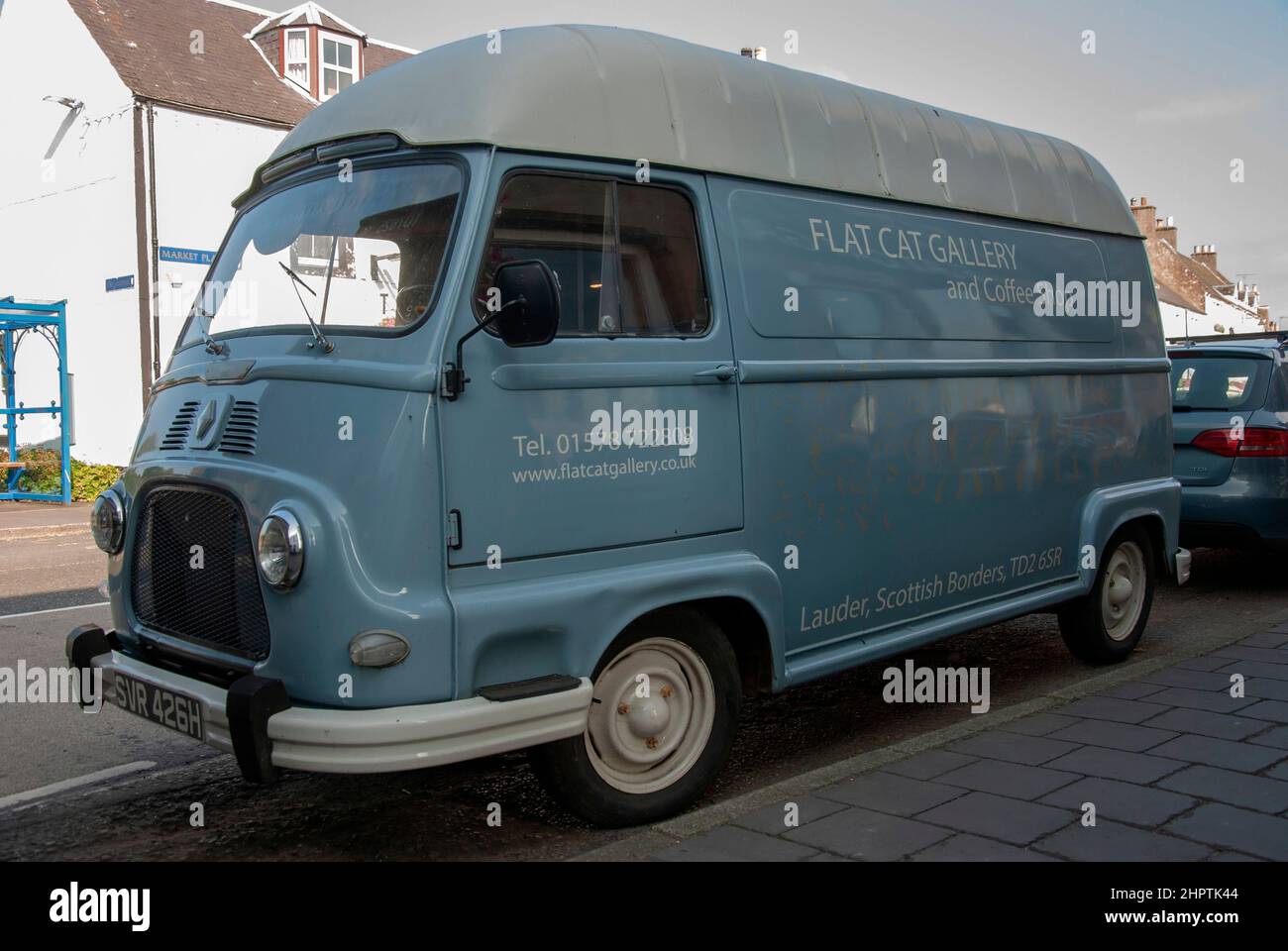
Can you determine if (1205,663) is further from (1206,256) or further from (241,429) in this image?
(1206,256)

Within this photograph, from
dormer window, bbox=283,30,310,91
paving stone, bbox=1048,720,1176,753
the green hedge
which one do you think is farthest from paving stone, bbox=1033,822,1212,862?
dormer window, bbox=283,30,310,91

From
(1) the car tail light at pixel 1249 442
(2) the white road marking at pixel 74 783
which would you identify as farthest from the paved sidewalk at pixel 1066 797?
(1) the car tail light at pixel 1249 442

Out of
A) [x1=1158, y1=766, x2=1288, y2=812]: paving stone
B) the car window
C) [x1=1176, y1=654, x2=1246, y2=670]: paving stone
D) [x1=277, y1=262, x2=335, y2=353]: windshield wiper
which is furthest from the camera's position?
the car window

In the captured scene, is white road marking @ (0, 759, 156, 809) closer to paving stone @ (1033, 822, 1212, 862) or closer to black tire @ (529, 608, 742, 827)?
black tire @ (529, 608, 742, 827)

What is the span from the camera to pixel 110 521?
4680mm

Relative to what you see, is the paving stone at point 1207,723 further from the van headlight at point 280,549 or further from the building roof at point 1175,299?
the building roof at point 1175,299

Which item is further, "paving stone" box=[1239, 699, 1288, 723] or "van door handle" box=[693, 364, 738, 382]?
"paving stone" box=[1239, 699, 1288, 723]

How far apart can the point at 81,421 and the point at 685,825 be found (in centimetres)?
2171

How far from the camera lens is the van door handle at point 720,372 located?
15.1ft

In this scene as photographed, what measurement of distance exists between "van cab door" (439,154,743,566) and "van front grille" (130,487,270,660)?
2.39 feet

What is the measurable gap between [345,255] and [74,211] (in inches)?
832

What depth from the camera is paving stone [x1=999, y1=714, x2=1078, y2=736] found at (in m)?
5.54

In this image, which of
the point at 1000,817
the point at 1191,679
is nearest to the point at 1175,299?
the point at 1191,679

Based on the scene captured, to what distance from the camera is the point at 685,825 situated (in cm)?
440
